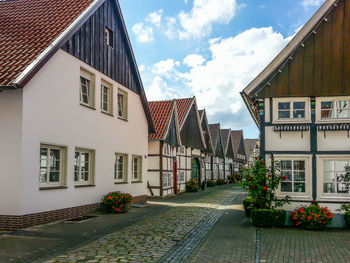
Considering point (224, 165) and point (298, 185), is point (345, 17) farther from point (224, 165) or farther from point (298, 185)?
point (224, 165)

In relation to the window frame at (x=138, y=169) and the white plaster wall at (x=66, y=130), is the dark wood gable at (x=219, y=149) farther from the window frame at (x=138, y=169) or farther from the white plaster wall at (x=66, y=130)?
the white plaster wall at (x=66, y=130)

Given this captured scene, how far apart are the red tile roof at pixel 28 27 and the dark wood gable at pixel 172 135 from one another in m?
10.9

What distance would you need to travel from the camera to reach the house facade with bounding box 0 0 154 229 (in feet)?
34.9

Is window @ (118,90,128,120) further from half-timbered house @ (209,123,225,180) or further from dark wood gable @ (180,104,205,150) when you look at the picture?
half-timbered house @ (209,123,225,180)

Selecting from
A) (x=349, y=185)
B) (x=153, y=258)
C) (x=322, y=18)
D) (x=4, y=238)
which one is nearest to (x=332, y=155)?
(x=349, y=185)

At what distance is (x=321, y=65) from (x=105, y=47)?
8.43 metres

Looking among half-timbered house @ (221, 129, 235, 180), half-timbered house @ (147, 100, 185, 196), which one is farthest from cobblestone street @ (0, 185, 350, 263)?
half-timbered house @ (221, 129, 235, 180)

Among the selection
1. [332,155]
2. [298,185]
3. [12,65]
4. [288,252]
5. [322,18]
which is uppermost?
[322,18]

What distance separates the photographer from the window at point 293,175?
507 inches

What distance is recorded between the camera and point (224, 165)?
44.7 metres

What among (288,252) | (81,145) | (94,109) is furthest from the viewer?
(94,109)

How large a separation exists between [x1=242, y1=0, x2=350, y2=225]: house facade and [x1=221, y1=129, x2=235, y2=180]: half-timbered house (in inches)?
1267

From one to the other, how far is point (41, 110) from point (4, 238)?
389 centimetres

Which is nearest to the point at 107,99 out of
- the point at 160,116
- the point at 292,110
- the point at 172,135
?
the point at 292,110
